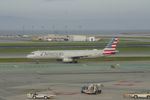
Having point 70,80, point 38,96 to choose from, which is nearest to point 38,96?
point 38,96

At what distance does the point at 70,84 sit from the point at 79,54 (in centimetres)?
3506

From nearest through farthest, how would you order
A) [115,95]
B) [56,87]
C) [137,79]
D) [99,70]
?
[115,95] < [56,87] < [137,79] < [99,70]

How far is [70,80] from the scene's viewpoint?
62688 mm

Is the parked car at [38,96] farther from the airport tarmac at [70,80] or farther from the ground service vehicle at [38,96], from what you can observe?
the airport tarmac at [70,80]

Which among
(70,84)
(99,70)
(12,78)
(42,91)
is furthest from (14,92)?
(99,70)

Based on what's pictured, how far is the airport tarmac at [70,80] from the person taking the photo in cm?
4966

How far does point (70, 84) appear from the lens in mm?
58406

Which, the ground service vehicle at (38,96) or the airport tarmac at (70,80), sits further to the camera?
the airport tarmac at (70,80)

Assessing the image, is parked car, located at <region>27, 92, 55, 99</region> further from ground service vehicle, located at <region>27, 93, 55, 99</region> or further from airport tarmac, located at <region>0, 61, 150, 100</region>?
airport tarmac, located at <region>0, 61, 150, 100</region>

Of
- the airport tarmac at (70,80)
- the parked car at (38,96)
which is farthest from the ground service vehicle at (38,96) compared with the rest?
the airport tarmac at (70,80)

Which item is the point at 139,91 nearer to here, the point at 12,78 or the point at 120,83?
the point at 120,83

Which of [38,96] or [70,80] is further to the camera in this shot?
[70,80]

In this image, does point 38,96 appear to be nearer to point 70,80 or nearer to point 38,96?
point 38,96

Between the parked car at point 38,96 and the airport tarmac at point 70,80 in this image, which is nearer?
the parked car at point 38,96
